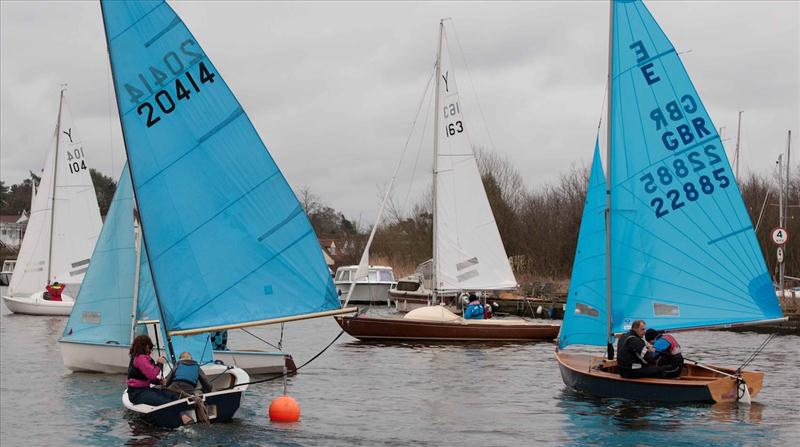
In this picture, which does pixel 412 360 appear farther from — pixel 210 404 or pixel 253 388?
pixel 210 404

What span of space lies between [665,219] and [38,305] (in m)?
36.1

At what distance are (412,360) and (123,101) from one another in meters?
15.8

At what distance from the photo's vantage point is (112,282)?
24875 mm

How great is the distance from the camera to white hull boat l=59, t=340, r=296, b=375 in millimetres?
24250

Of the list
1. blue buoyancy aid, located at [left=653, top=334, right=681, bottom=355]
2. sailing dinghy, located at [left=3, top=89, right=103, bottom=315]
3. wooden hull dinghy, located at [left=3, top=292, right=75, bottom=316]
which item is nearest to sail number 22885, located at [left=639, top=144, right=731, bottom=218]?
blue buoyancy aid, located at [left=653, top=334, right=681, bottom=355]

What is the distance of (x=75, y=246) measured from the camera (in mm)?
48562

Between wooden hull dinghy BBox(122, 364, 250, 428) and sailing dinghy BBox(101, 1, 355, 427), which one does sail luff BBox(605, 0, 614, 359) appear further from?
wooden hull dinghy BBox(122, 364, 250, 428)

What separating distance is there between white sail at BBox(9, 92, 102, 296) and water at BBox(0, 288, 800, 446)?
56.6 feet

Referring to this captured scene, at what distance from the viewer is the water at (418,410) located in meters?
17.8

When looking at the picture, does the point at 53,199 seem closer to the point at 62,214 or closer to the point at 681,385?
the point at 62,214

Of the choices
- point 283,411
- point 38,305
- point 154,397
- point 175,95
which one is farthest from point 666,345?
point 38,305

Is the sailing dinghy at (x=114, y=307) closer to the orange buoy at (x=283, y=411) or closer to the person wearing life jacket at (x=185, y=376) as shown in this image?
the orange buoy at (x=283, y=411)

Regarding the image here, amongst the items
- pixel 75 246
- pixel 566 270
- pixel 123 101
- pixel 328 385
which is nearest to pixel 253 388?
pixel 328 385

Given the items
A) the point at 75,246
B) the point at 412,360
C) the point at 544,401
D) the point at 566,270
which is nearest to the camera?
the point at 544,401
